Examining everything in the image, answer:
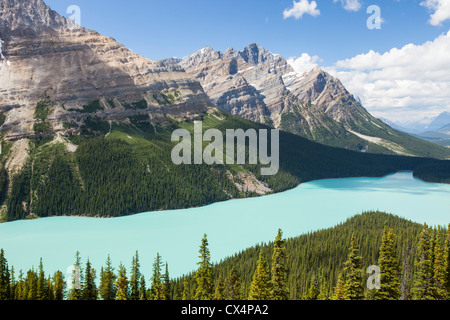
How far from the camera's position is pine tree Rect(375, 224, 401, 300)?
31891mm

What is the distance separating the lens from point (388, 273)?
106 ft

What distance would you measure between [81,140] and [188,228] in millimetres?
77112

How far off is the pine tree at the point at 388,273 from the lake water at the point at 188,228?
41.2m

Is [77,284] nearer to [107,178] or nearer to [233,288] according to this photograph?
[233,288]

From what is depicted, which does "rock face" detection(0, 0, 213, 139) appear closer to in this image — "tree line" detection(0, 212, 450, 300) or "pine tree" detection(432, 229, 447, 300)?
"tree line" detection(0, 212, 450, 300)

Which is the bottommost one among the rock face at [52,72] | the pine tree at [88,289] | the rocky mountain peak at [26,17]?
the pine tree at [88,289]

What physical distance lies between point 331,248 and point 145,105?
150656 mm

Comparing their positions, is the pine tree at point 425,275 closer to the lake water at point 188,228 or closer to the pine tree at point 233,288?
the pine tree at point 233,288

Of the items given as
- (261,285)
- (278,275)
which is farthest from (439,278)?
(261,285)

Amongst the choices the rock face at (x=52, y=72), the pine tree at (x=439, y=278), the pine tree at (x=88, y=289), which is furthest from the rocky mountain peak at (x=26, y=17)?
the pine tree at (x=439, y=278)

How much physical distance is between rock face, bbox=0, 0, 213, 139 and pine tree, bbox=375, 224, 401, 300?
146 meters

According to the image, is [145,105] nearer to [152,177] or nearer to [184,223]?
[152,177]

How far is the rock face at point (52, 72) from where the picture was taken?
5984 inches
